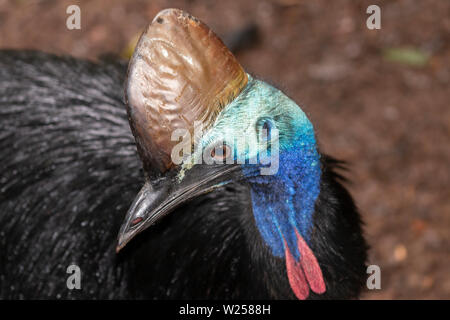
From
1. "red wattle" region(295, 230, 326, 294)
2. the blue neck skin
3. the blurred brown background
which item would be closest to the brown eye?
the blue neck skin

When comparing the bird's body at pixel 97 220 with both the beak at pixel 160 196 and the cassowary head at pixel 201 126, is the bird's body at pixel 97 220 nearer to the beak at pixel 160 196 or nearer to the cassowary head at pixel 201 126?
the cassowary head at pixel 201 126

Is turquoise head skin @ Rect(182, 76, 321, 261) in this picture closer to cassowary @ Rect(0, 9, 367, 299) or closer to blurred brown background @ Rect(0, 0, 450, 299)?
cassowary @ Rect(0, 9, 367, 299)

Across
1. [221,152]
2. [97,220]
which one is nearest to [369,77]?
[97,220]

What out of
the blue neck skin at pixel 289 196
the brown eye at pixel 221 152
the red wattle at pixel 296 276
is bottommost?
the red wattle at pixel 296 276

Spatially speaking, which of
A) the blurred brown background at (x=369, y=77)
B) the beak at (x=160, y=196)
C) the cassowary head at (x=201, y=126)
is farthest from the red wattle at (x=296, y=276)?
the blurred brown background at (x=369, y=77)

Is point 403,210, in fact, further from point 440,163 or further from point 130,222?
point 130,222

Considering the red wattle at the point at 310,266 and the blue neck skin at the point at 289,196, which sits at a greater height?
the blue neck skin at the point at 289,196

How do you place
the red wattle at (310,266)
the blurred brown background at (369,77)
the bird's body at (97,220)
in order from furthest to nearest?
the blurred brown background at (369,77) → the bird's body at (97,220) → the red wattle at (310,266)
